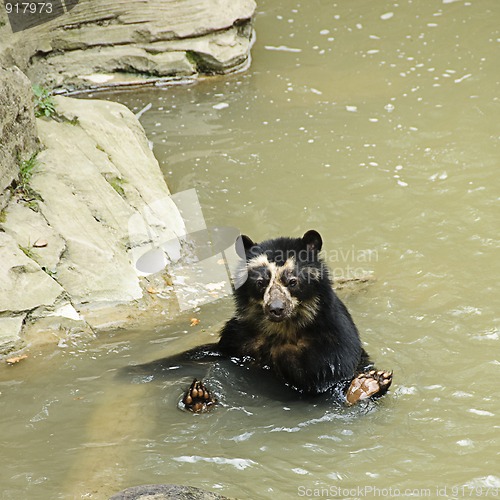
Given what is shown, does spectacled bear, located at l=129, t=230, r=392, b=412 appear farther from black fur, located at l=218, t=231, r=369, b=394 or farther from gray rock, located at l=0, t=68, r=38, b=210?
gray rock, located at l=0, t=68, r=38, b=210

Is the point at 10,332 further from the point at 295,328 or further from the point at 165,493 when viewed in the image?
the point at 165,493

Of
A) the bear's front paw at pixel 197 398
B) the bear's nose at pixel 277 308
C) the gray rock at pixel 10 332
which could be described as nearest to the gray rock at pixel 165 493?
the bear's front paw at pixel 197 398

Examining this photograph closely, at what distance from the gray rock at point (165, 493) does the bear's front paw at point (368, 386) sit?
147cm

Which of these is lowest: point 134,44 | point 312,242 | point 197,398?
point 197,398

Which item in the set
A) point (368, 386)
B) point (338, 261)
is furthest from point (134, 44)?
point (368, 386)

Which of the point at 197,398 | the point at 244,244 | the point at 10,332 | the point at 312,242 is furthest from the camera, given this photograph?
the point at 10,332

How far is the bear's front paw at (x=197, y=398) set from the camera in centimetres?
479

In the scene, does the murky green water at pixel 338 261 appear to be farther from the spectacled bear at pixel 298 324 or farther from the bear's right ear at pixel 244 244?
Result: the bear's right ear at pixel 244 244

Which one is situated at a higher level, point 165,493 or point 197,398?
point 165,493

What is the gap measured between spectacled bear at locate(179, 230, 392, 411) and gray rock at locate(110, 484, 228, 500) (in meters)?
1.16

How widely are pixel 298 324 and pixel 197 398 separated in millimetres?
826

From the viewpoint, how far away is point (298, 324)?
5.12 metres

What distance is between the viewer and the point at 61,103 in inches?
308

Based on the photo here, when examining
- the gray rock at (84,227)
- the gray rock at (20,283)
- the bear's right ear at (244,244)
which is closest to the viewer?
the bear's right ear at (244,244)
